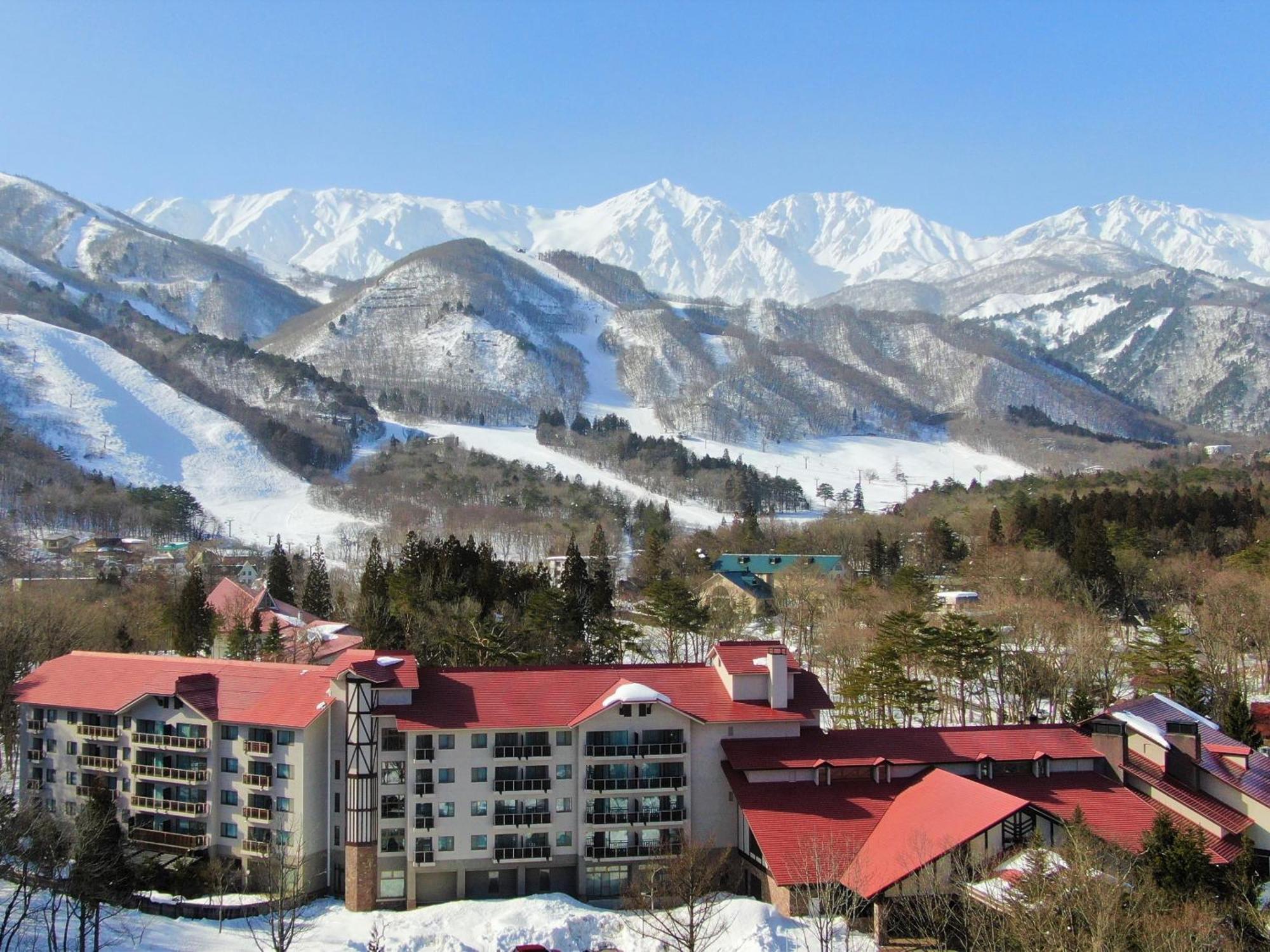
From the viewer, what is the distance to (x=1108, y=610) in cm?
6406

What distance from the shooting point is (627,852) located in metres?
34.7

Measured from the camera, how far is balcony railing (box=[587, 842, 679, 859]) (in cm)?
3456

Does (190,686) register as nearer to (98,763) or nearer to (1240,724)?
(98,763)

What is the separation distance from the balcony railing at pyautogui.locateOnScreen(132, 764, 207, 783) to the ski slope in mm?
81754

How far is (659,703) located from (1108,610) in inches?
1497

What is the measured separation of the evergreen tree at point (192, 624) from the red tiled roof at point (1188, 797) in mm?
38259

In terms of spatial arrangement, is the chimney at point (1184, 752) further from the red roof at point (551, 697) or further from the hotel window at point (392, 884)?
the hotel window at point (392, 884)

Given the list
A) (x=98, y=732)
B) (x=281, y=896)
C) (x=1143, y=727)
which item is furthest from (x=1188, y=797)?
(x=98, y=732)

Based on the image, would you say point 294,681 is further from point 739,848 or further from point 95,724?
point 739,848

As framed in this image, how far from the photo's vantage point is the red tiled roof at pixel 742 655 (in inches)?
1446

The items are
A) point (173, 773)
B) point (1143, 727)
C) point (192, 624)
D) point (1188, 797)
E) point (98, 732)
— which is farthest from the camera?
point (192, 624)

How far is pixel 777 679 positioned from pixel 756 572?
156 ft

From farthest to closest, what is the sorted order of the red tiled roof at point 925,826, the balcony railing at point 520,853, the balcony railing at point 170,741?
the balcony railing at point 170,741, the balcony railing at point 520,853, the red tiled roof at point 925,826

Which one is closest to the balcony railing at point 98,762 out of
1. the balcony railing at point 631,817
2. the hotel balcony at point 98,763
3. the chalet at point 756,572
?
the hotel balcony at point 98,763
